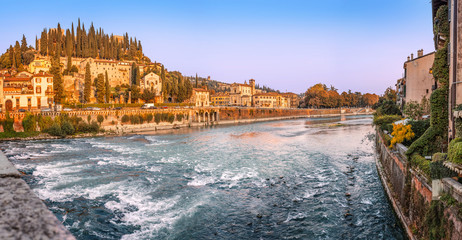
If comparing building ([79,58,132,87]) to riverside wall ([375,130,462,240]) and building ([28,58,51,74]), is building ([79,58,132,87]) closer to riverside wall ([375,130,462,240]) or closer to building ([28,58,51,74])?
building ([28,58,51,74])

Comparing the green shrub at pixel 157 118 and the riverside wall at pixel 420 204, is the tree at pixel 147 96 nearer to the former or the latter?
the green shrub at pixel 157 118

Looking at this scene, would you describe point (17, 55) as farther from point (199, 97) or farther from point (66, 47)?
point (199, 97)

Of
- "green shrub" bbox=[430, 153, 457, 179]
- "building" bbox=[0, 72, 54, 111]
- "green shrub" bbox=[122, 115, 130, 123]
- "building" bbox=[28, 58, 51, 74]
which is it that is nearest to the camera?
"green shrub" bbox=[430, 153, 457, 179]

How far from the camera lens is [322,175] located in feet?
63.0

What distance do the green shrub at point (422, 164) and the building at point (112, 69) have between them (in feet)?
302

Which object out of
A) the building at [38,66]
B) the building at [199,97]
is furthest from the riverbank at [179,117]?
the building at [38,66]

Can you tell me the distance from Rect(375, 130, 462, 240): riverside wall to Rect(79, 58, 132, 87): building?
298 feet

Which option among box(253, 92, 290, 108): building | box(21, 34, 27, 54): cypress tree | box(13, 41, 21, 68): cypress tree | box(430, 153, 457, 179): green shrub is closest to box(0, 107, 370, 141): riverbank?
box(253, 92, 290, 108): building

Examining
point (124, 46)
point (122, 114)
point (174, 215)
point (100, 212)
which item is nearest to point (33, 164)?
point (100, 212)

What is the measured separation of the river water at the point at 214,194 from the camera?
11477mm

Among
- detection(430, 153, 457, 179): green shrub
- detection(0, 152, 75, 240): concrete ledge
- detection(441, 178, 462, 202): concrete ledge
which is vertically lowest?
detection(441, 178, 462, 202): concrete ledge

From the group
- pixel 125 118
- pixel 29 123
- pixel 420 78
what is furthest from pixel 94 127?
pixel 420 78

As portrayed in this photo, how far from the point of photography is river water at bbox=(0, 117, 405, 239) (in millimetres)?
11477

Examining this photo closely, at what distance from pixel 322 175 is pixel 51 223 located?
62.7 ft
